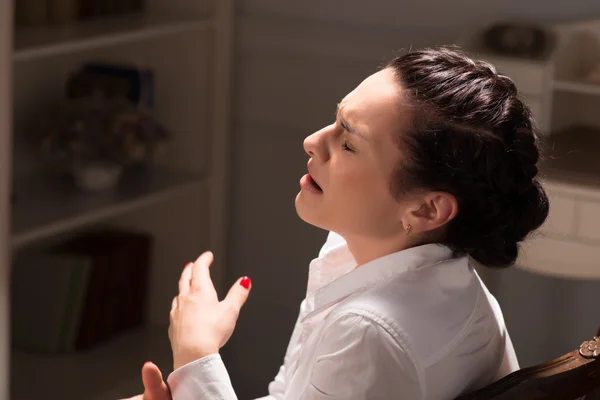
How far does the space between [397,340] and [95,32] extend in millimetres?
1720

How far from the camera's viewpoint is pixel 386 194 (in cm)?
121

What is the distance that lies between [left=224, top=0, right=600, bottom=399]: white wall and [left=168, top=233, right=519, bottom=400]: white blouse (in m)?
1.44

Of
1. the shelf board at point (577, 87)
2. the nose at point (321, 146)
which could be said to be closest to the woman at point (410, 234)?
the nose at point (321, 146)

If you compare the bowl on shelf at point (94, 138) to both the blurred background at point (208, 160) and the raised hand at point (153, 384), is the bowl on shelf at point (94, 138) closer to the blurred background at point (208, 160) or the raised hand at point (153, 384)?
the blurred background at point (208, 160)

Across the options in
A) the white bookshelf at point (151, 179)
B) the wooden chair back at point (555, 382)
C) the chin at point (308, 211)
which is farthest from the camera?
the white bookshelf at point (151, 179)

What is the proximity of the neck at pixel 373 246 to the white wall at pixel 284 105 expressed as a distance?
140cm

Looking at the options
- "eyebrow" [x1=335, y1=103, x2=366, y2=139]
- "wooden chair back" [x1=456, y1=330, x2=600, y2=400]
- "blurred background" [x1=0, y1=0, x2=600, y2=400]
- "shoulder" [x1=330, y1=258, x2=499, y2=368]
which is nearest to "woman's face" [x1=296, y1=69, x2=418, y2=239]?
"eyebrow" [x1=335, y1=103, x2=366, y2=139]

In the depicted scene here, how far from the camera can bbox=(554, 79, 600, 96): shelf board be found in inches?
96.0

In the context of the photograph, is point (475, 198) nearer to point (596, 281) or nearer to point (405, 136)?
point (405, 136)

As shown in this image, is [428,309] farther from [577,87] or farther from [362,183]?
[577,87]

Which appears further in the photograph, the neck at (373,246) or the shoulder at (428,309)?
the neck at (373,246)

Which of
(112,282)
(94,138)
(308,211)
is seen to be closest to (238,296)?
(308,211)

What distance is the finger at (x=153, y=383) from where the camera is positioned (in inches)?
47.1

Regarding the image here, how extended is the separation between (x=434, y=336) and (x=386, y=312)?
0.24ft
